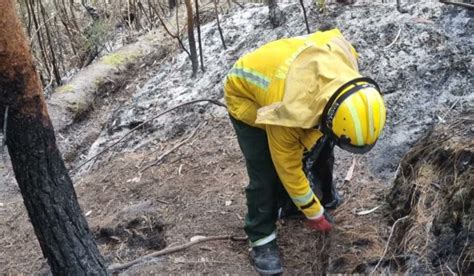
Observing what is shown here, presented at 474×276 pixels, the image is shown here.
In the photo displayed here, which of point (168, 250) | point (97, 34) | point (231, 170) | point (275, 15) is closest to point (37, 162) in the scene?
point (168, 250)

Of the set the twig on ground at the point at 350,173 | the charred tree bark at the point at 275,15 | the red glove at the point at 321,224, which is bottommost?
the twig on ground at the point at 350,173

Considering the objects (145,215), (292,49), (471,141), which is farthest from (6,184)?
(471,141)

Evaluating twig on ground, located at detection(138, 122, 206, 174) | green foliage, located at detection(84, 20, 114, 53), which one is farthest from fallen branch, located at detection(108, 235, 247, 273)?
green foliage, located at detection(84, 20, 114, 53)

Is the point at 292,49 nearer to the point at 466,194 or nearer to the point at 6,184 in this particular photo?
the point at 466,194

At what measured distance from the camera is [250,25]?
19.9 feet

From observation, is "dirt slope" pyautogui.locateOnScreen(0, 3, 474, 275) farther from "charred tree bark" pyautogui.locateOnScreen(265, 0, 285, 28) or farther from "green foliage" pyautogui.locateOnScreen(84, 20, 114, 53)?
"green foliage" pyautogui.locateOnScreen(84, 20, 114, 53)

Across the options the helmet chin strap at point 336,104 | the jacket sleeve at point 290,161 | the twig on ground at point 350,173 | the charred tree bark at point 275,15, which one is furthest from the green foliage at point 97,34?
the helmet chin strap at point 336,104

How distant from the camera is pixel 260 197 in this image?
117 inches

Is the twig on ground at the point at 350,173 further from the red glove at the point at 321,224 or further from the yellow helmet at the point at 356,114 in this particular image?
the yellow helmet at the point at 356,114

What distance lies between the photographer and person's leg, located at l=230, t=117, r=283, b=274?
2887 mm

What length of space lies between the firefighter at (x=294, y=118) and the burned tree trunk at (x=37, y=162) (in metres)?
0.90

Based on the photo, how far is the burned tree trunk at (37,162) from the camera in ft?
7.69

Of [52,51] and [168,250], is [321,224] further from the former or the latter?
[52,51]

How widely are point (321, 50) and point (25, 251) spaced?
7.85ft
